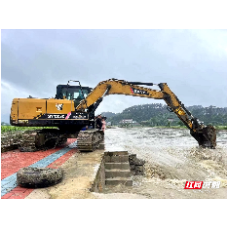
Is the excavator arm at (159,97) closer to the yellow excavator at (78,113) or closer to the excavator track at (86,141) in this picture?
the yellow excavator at (78,113)

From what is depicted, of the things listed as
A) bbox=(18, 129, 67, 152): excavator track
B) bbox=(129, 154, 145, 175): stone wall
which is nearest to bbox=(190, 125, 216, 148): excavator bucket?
bbox=(129, 154, 145, 175): stone wall

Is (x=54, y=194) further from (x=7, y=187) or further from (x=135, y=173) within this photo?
(x=135, y=173)

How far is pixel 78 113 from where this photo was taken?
7.23m

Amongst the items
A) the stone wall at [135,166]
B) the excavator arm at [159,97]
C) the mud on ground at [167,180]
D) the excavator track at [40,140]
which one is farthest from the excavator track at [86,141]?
the excavator track at [40,140]

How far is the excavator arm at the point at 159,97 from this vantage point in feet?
28.1

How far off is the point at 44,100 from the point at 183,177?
5.09 m

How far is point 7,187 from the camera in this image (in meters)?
3.25

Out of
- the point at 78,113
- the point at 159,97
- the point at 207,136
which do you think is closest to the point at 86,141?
the point at 78,113

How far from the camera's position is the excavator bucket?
427 inches

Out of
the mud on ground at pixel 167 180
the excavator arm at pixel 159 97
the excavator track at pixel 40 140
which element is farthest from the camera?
the excavator arm at pixel 159 97

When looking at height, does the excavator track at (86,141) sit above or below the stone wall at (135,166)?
above

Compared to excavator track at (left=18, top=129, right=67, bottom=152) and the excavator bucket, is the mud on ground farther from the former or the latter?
excavator track at (left=18, top=129, right=67, bottom=152)

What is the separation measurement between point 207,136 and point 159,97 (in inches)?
129

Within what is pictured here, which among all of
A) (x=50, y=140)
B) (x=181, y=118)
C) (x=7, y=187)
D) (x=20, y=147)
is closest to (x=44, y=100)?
(x=20, y=147)
